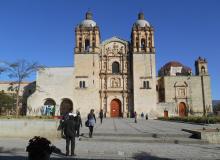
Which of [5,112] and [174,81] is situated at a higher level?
[174,81]

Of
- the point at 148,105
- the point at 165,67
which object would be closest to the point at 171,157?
the point at 148,105

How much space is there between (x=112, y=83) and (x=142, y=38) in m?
8.91

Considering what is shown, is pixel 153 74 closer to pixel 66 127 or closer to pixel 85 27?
pixel 85 27

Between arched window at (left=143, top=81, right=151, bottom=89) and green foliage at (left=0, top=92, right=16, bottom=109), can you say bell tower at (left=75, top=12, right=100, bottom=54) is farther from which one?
green foliage at (left=0, top=92, right=16, bottom=109)

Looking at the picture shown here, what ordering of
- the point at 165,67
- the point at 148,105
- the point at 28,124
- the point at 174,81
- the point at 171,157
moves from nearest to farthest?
the point at 171,157, the point at 28,124, the point at 148,105, the point at 174,81, the point at 165,67

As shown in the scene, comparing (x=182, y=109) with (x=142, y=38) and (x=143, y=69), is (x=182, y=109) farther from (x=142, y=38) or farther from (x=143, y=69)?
(x=142, y=38)

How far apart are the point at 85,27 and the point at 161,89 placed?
1797cm

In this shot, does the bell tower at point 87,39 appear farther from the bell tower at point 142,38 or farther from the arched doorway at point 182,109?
the arched doorway at point 182,109

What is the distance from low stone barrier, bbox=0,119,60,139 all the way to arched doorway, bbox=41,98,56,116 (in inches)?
1207

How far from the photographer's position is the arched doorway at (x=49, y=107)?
1754 inches

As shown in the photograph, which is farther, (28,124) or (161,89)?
(161,89)

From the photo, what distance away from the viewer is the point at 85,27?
47531 millimetres

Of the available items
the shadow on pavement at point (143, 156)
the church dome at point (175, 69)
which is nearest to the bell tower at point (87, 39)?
the church dome at point (175, 69)

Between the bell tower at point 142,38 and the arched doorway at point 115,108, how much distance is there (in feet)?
28.6
